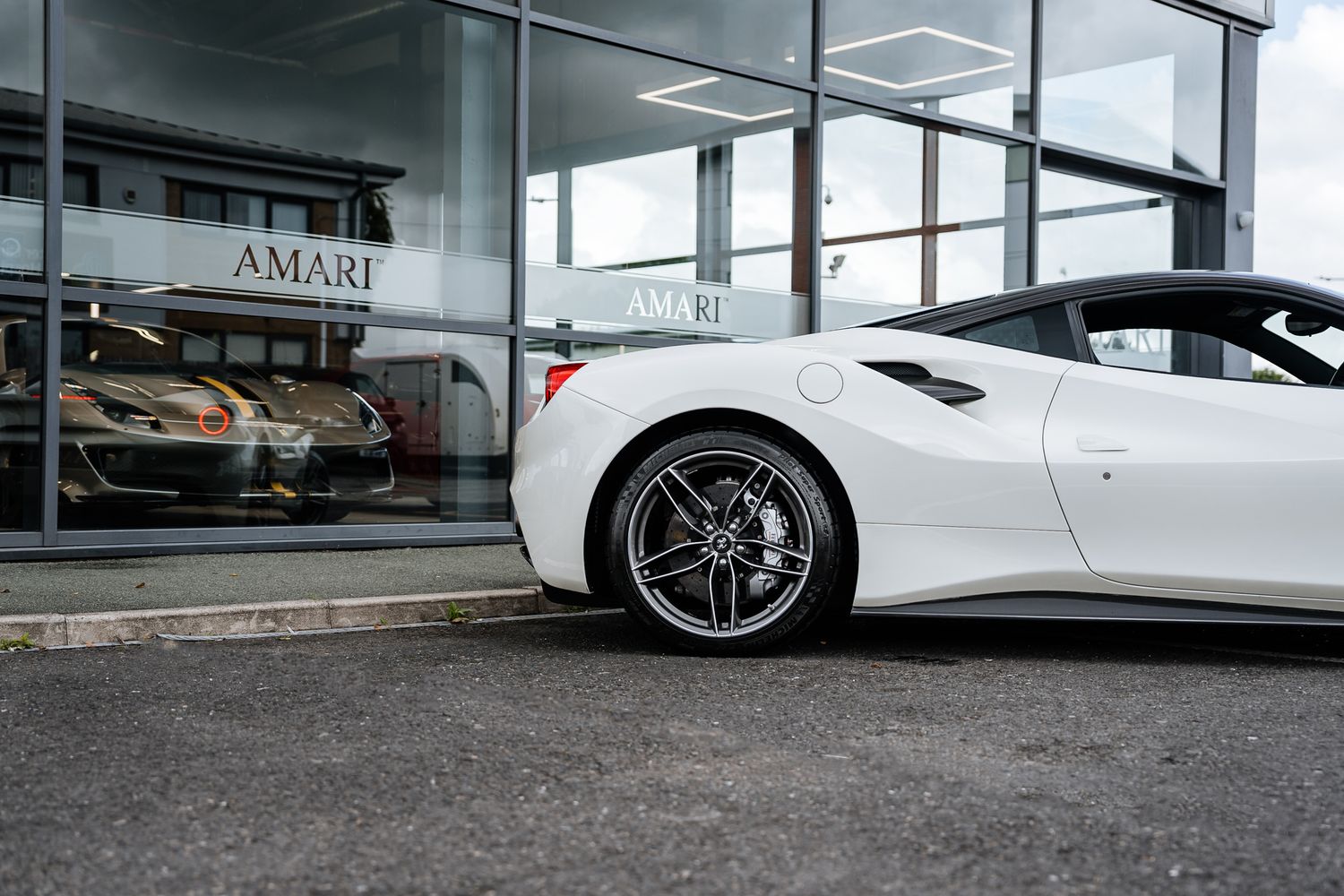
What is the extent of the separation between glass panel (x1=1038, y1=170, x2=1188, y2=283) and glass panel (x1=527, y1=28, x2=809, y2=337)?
2.92 metres

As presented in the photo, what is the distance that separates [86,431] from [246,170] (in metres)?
1.73

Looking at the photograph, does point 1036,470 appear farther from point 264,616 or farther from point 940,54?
point 940,54

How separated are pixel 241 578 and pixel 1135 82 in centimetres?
949

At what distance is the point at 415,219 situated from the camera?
752cm

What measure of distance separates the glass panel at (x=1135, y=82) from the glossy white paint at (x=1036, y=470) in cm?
749

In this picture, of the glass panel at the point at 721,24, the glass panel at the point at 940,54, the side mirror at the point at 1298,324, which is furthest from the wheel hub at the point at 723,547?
the glass panel at the point at 940,54

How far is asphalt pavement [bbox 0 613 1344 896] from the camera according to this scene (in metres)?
2.03

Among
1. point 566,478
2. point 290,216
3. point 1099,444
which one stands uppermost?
point 290,216

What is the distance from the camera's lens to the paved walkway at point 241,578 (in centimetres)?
487

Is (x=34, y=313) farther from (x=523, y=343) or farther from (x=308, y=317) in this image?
(x=523, y=343)

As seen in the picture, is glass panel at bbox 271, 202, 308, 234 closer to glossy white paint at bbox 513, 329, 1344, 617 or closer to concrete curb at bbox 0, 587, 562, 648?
concrete curb at bbox 0, 587, 562, 648

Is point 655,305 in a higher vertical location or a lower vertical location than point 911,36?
lower

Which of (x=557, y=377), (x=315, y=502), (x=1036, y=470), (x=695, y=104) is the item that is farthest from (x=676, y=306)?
(x=1036, y=470)

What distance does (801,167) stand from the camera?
9.13 meters
